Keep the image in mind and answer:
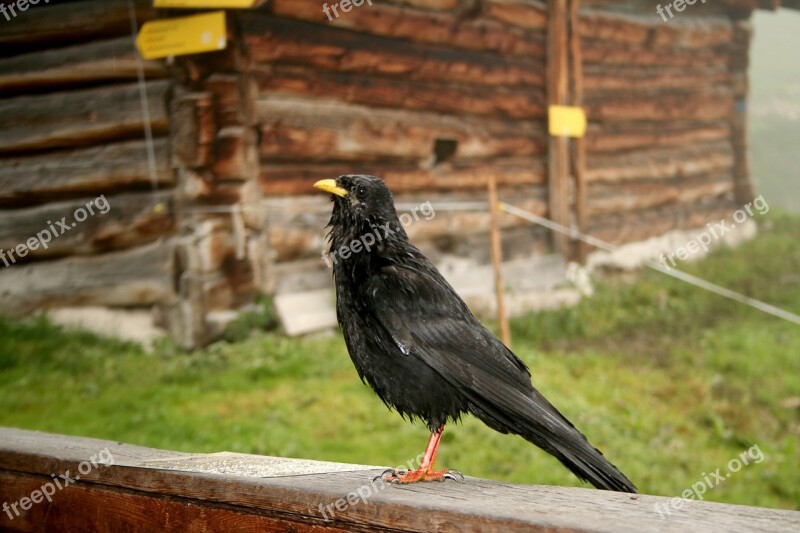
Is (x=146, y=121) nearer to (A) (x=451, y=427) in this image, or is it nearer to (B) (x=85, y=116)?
(B) (x=85, y=116)

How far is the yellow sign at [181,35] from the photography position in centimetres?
387

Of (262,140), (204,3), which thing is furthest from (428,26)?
(204,3)

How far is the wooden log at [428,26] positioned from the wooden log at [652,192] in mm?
1898

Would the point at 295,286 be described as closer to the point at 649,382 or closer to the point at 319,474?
the point at 649,382

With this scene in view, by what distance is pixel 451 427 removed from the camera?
4.20 meters

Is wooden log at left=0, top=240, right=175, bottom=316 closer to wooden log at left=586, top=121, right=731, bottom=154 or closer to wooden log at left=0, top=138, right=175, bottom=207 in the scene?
wooden log at left=0, top=138, right=175, bottom=207

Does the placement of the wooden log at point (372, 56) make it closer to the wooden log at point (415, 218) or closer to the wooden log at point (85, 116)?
the wooden log at point (85, 116)

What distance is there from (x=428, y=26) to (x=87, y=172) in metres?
3.05

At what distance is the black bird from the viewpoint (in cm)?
158

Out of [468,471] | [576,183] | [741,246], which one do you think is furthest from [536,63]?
[468,471]

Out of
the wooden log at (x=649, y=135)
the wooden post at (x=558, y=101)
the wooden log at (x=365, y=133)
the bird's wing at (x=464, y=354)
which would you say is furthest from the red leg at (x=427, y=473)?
the wooden log at (x=649, y=135)

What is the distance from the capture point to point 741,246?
9750 millimetres

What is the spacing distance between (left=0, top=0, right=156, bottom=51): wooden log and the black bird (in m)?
3.29

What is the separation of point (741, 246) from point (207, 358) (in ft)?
25.4
